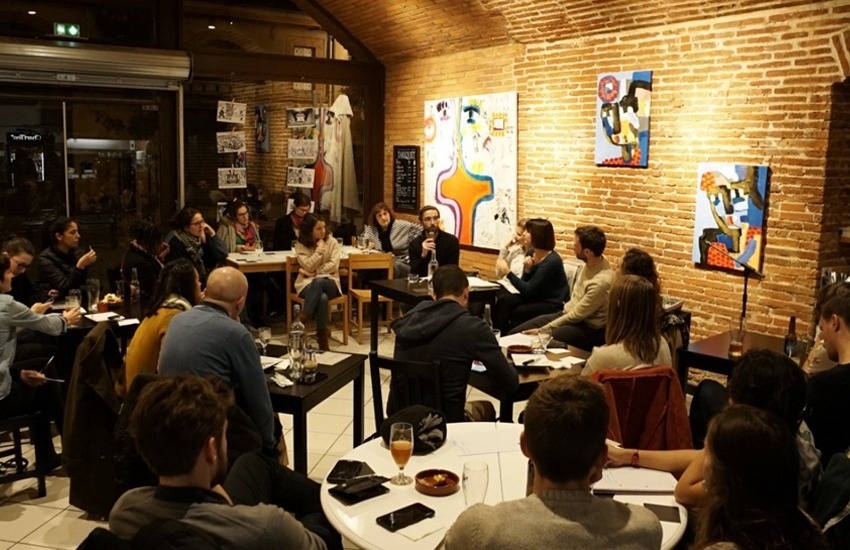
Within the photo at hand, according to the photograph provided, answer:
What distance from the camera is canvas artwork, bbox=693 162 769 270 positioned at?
614cm

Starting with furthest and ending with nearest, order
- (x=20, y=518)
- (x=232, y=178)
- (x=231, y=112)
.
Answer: (x=232, y=178) < (x=231, y=112) < (x=20, y=518)

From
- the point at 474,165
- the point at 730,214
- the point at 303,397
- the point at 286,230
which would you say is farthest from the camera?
the point at 286,230

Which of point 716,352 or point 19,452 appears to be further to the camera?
point 716,352

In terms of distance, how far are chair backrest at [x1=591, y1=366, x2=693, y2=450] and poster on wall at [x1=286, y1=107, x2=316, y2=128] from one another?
305 inches

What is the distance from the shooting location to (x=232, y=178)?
9773 mm

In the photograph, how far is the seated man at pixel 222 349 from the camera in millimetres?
3477

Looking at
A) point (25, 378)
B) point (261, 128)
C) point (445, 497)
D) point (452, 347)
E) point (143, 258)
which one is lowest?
point (25, 378)

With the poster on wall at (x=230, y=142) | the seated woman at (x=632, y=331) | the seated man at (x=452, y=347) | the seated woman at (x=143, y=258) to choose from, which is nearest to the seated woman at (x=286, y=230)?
the poster on wall at (x=230, y=142)

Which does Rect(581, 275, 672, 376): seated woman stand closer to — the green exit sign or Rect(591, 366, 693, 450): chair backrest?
Rect(591, 366, 693, 450): chair backrest

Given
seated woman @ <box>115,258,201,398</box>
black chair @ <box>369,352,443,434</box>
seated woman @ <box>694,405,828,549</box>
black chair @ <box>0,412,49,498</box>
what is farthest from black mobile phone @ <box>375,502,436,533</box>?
black chair @ <box>0,412,49,498</box>

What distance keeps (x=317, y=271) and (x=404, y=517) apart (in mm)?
5600

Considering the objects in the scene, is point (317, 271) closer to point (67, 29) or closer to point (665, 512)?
point (67, 29)

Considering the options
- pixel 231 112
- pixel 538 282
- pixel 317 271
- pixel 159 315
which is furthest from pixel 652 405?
pixel 231 112

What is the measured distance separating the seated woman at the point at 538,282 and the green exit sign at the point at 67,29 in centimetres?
534
